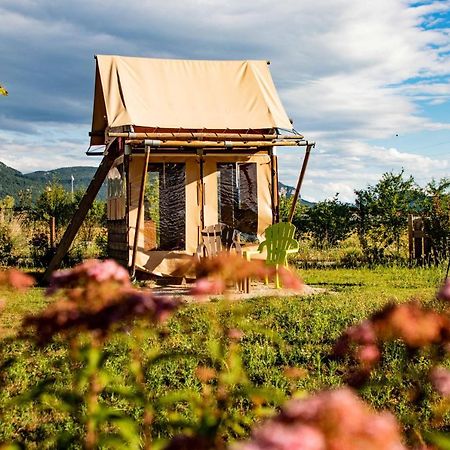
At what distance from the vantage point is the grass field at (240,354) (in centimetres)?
445

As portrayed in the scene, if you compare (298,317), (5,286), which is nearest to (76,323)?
(5,286)

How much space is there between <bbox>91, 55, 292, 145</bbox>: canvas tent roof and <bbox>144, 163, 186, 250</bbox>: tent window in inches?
39.5

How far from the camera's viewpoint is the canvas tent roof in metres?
11.9

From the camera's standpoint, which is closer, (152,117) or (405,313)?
(405,313)

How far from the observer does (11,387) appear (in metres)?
5.12

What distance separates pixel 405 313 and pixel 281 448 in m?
0.91

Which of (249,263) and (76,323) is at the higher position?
(249,263)

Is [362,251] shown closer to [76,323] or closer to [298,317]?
[298,317]

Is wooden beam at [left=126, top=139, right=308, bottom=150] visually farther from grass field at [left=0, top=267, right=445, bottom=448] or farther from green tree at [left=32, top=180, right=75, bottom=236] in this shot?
green tree at [left=32, top=180, right=75, bottom=236]

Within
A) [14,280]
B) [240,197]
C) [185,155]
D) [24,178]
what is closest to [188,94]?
[185,155]

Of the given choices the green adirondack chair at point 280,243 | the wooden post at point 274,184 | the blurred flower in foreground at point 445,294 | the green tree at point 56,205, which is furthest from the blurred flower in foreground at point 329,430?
the green tree at point 56,205

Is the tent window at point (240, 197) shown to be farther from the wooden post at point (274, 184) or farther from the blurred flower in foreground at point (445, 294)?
the blurred flower in foreground at point (445, 294)

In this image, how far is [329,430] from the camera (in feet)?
3.16

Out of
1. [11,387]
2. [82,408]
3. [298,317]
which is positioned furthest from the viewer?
[298,317]
